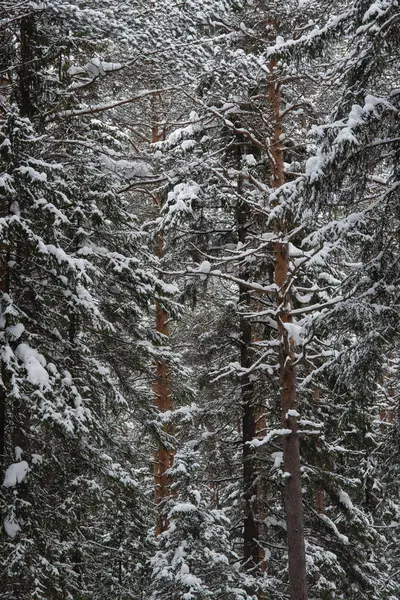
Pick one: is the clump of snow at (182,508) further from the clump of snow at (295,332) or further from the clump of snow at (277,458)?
the clump of snow at (295,332)

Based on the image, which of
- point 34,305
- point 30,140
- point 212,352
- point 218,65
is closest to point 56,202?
point 30,140

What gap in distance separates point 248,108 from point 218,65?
1475 millimetres

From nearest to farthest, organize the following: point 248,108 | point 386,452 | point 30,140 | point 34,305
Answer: point 30,140, point 34,305, point 386,452, point 248,108

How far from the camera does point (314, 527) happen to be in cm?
1116

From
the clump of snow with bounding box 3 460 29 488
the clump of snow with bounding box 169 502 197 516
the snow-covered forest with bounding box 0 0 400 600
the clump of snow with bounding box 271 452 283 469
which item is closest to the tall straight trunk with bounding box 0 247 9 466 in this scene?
the snow-covered forest with bounding box 0 0 400 600

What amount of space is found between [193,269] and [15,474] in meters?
3.63

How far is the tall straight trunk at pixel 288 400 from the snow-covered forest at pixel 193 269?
1.2 inches

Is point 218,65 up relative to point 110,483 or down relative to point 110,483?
up

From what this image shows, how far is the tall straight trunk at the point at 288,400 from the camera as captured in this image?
809cm

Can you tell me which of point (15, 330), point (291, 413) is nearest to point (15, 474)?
point (15, 330)

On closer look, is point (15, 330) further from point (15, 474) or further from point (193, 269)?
point (193, 269)

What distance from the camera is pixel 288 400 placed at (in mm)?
8781

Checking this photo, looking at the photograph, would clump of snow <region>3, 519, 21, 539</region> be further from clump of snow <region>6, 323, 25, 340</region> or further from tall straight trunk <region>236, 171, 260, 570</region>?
tall straight trunk <region>236, 171, 260, 570</region>

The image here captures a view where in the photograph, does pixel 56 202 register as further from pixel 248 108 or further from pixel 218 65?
pixel 248 108
